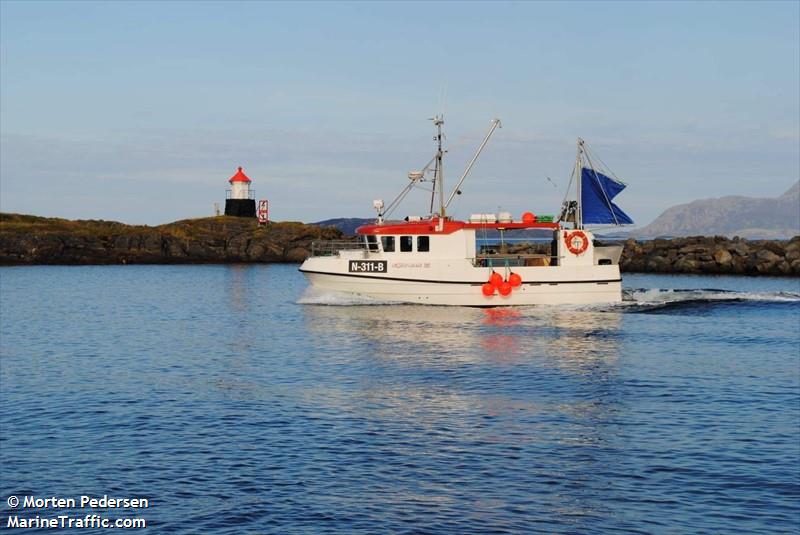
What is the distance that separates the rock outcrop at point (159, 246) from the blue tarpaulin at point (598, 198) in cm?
5431

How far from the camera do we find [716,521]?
43.5 feet

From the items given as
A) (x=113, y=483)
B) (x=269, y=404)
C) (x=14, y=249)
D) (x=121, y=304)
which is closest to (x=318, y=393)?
(x=269, y=404)

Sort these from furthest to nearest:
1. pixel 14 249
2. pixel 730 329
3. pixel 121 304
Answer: pixel 14 249 → pixel 121 304 → pixel 730 329

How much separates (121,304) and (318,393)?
30196 mm

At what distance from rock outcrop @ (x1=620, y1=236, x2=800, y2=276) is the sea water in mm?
35174

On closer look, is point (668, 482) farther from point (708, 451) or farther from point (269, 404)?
point (269, 404)

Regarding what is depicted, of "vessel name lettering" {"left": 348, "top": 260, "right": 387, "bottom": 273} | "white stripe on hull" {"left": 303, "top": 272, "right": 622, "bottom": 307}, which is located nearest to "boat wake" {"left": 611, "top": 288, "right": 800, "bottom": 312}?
"white stripe on hull" {"left": 303, "top": 272, "right": 622, "bottom": 307}

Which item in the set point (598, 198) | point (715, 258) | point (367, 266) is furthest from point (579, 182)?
point (715, 258)

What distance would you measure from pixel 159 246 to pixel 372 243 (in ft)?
202

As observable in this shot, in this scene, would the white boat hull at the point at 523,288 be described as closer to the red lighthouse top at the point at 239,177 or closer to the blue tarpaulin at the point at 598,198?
the blue tarpaulin at the point at 598,198

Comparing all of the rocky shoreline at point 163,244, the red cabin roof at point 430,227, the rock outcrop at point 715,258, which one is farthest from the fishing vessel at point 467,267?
the rocky shoreline at point 163,244

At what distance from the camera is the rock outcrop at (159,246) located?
313ft

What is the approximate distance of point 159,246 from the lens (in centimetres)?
9794

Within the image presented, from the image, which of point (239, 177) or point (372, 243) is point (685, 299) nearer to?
point (372, 243)
